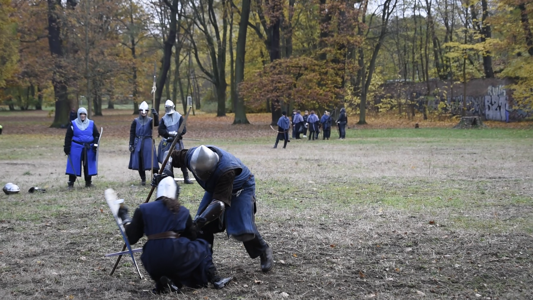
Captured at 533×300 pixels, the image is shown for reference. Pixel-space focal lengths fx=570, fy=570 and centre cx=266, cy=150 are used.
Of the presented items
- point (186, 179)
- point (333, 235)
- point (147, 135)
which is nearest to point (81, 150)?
point (147, 135)

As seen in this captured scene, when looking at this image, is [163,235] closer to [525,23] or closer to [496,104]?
[525,23]

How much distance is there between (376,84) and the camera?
47.5 meters

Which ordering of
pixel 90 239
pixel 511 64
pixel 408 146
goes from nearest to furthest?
pixel 90 239, pixel 408 146, pixel 511 64

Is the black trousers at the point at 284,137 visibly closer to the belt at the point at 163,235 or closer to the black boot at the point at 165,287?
the black boot at the point at 165,287

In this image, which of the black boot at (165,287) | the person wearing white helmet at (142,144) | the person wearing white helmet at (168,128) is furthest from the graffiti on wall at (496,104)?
the black boot at (165,287)

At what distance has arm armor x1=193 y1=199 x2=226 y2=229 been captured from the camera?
17.4ft

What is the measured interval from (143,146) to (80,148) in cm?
132

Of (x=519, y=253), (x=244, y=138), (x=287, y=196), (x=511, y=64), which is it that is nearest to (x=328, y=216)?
(x=287, y=196)

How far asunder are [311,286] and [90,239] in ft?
11.4

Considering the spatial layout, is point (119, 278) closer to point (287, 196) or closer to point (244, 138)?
point (287, 196)

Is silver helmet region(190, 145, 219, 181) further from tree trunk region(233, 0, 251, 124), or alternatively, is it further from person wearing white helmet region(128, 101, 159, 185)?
tree trunk region(233, 0, 251, 124)

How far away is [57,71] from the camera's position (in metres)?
33.2

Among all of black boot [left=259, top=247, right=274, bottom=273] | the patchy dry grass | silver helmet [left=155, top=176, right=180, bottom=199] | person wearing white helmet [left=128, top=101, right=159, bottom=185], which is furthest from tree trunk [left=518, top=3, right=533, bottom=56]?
silver helmet [left=155, top=176, right=180, bottom=199]

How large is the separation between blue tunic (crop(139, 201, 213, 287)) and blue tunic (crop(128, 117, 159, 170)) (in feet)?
24.4
